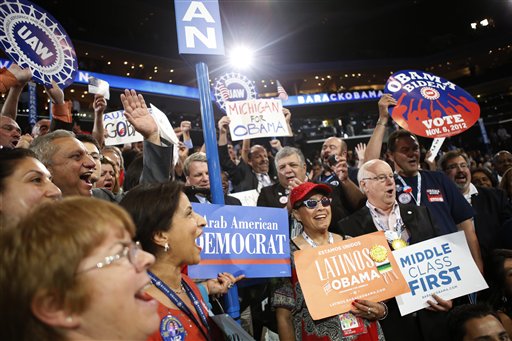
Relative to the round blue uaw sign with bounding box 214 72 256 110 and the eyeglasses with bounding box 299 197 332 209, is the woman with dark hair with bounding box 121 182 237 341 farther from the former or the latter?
the round blue uaw sign with bounding box 214 72 256 110

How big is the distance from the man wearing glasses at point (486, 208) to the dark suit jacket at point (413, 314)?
101cm

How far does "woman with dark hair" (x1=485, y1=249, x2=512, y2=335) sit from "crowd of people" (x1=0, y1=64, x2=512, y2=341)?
0.03 feet

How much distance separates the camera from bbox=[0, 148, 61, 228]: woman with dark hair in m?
1.59

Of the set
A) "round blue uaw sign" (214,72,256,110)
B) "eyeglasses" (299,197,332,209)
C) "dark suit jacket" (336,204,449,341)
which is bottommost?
"dark suit jacket" (336,204,449,341)

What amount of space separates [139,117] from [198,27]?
2.23ft

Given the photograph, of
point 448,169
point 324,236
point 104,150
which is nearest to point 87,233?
point 324,236

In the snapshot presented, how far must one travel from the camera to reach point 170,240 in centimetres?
187

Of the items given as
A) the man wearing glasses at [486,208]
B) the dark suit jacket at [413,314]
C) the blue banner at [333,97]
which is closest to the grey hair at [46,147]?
the dark suit jacket at [413,314]

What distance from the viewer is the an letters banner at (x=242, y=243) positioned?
236 cm

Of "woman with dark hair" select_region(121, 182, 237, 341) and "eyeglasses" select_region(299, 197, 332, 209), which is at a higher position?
"eyeglasses" select_region(299, 197, 332, 209)

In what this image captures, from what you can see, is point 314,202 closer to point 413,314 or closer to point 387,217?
point 387,217

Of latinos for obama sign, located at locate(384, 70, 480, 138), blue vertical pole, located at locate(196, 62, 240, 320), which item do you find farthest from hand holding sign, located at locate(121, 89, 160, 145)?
latinos for obama sign, located at locate(384, 70, 480, 138)

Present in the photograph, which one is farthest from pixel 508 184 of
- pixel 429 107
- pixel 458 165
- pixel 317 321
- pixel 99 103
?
pixel 99 103

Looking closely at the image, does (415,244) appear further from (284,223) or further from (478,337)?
(284,223)
